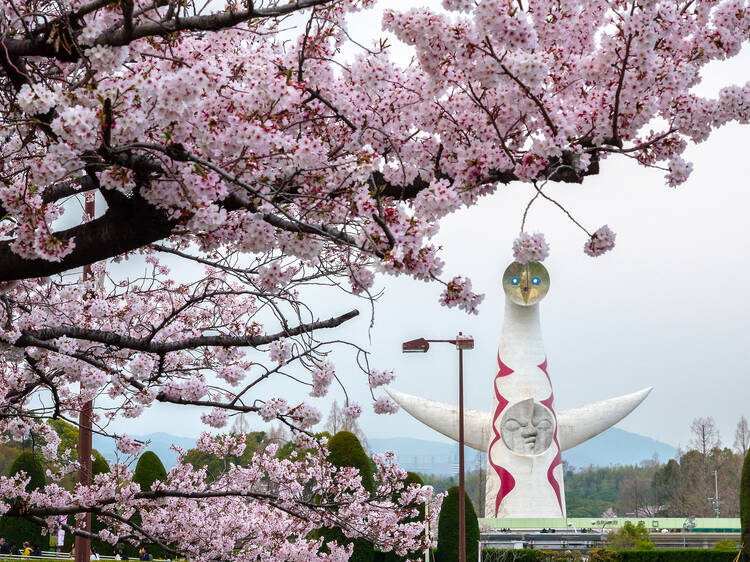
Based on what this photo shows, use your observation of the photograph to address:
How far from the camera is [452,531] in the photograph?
21.1 metres

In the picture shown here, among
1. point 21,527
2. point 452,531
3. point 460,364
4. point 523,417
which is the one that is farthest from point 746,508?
point 21,527

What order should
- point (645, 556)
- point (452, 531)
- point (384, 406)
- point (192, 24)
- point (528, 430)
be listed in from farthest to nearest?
point (528, 430)
point (645, 556)
point (452, 531)
point (384, 406)
point (192, 24)

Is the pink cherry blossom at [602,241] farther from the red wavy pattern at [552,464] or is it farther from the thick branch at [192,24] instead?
the red wavy pattern at [552,464]

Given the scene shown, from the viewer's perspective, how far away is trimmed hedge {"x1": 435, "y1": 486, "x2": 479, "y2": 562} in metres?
20.9

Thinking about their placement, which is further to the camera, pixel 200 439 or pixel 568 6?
pixel 200 439

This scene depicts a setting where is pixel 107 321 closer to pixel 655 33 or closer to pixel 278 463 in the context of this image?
pixel 278 463

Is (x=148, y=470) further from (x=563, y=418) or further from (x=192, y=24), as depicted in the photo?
(x=192, y=24)

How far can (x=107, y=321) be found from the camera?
23.7 feet

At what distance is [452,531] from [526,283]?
729cm

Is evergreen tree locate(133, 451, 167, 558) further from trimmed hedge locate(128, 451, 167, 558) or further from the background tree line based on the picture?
the background tree line

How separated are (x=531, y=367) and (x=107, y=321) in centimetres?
1973

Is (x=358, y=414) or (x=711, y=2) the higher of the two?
(x=711, y=2)

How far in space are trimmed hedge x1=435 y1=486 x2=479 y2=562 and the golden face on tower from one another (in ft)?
20.8

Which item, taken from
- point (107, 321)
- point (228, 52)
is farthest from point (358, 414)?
point (228, 52)
